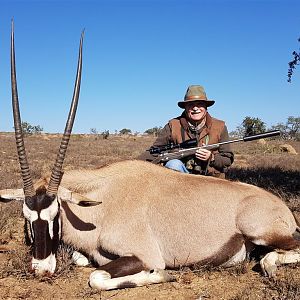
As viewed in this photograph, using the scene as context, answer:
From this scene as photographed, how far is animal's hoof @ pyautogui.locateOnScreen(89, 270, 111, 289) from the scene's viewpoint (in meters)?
3.76

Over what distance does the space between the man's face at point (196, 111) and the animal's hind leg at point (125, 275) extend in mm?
2828

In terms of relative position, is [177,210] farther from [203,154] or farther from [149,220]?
[203,154]

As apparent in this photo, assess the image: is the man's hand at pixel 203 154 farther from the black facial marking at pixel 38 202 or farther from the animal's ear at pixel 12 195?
the animal's ear at pixel 12 195

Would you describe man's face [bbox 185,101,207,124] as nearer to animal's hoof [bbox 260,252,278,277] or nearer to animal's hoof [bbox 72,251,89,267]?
animal's hoof [bbox 260,252,278,277]

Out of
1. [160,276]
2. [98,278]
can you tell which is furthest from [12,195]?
[160,276]

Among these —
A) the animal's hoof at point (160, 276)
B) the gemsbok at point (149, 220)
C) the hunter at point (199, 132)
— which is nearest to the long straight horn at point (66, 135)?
the gemsbok at point (149, 220)

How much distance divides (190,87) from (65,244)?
3116mm

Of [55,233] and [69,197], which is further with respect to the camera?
[69,197]

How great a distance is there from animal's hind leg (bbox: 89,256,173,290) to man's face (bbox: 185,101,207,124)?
2828 millimetres

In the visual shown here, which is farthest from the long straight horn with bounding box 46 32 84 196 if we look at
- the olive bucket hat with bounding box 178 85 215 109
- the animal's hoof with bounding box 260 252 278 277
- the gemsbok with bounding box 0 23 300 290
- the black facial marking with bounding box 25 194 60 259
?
the olive bucket hat with bounding box 178 85 215 109

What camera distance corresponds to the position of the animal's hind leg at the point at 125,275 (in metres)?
3.78

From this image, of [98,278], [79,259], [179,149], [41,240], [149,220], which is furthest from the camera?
[179,149]

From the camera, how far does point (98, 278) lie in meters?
3.79

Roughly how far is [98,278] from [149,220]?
2.64 feet
